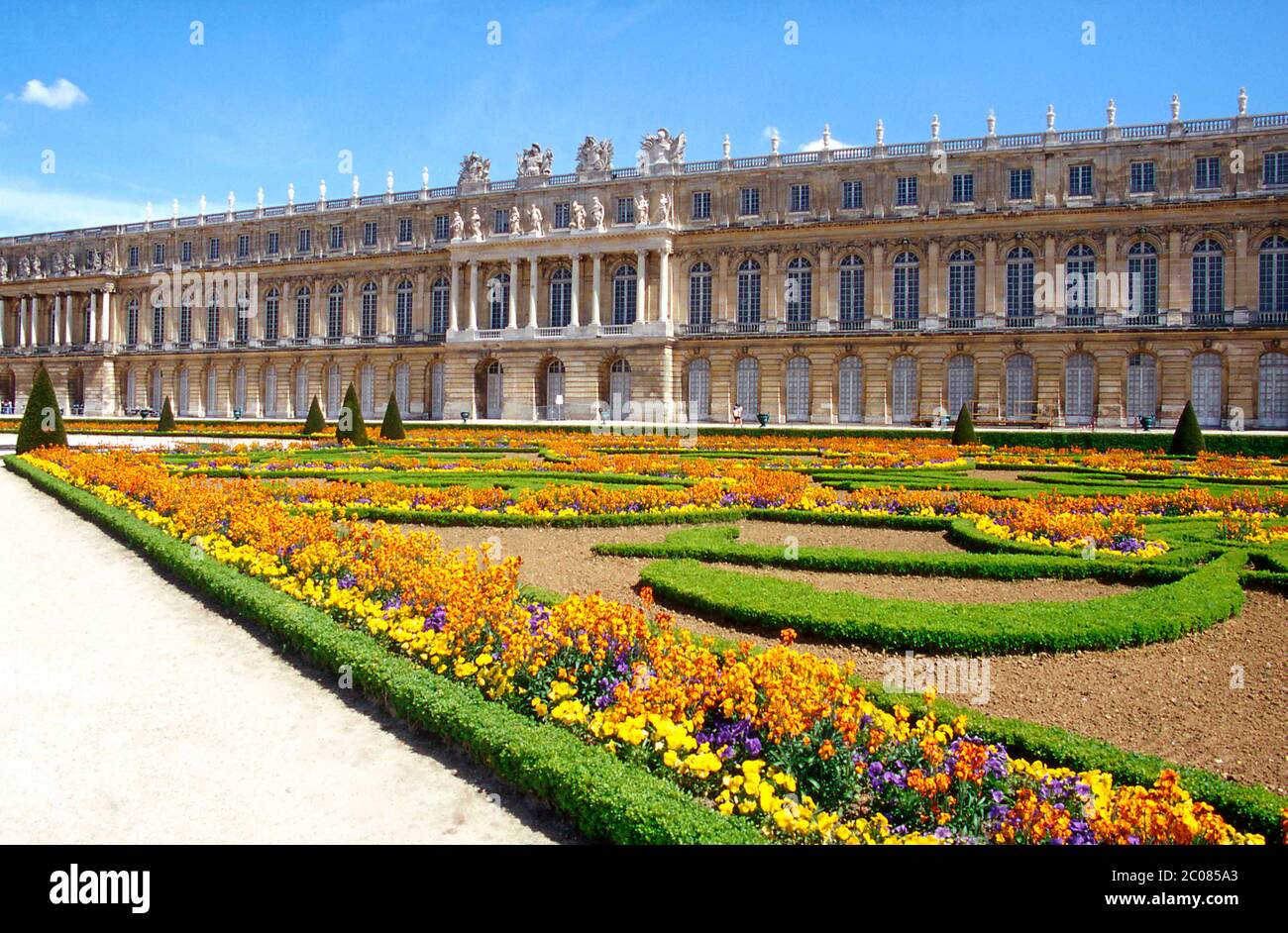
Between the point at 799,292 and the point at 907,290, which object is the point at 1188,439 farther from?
the point at 799,292

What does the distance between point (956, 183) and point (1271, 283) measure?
1419 centimetres

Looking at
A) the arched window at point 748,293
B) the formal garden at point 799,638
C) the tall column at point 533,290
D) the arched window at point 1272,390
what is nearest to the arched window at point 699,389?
the arched window at point 748,293

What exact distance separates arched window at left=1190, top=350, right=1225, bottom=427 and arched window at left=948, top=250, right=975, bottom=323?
9791 millimetres

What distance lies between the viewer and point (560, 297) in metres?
52.6

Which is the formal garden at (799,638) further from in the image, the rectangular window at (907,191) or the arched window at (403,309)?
the arched window at (403,309)

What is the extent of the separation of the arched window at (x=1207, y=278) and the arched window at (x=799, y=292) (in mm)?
17097

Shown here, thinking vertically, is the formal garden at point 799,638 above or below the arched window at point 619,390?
below

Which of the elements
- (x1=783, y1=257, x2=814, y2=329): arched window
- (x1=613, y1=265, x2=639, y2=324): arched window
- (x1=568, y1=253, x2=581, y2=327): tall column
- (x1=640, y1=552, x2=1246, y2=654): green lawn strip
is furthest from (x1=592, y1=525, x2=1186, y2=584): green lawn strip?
(x1=613, y1=265, x2=639, y2=324): arched window

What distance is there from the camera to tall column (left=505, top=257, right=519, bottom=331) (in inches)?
2046

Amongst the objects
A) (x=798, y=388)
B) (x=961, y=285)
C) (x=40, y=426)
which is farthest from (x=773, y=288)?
(x=40, y=426)

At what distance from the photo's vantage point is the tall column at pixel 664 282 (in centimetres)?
4881

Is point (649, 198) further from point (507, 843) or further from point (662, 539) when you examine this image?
point (507, 843)

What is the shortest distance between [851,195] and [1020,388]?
498 inches

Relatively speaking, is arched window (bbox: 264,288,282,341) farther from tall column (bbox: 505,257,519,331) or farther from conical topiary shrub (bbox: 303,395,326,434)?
conical topiary shrub (bbox: 303,395,326,434)
